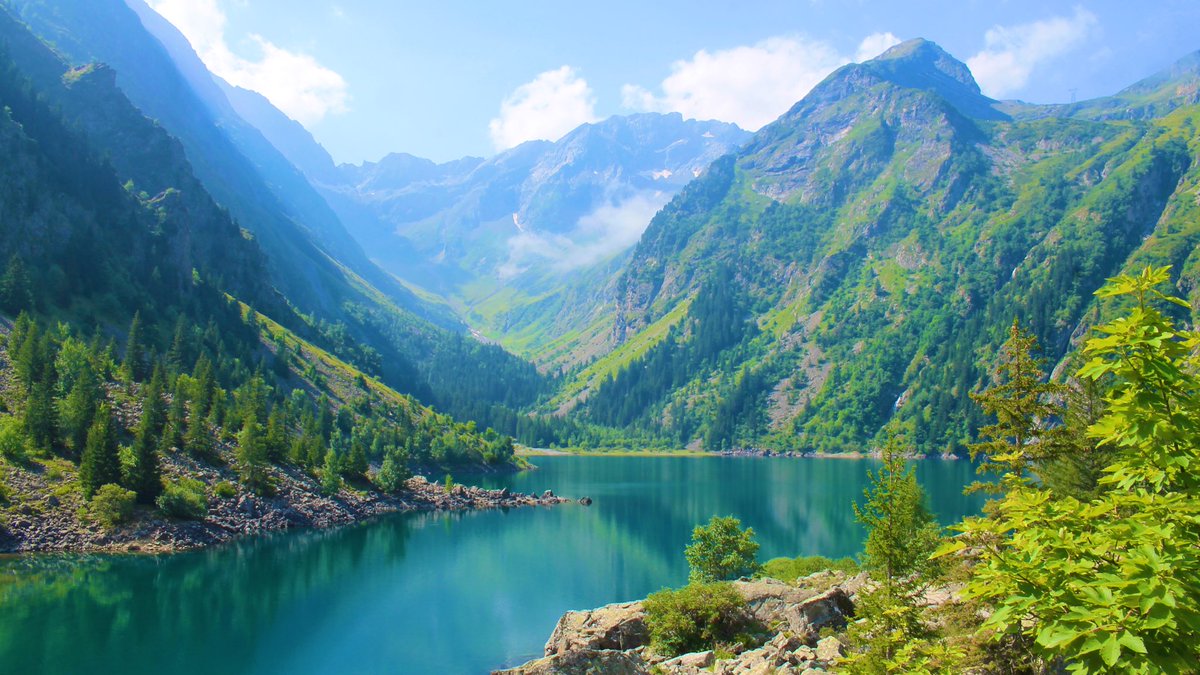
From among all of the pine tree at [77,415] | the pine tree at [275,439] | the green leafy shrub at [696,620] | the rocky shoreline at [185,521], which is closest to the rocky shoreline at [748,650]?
the green leafy shrub at [696,620]

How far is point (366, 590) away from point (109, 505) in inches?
1240

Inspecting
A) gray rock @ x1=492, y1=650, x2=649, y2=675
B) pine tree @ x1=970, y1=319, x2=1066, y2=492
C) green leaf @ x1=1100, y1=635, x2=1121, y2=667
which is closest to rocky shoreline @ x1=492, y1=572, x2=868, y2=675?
gray rock @ x1=492, y1=650, x2=649, y2=675

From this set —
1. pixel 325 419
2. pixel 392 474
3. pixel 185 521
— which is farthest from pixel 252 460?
pixel 325 419

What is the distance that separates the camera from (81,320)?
128375mm

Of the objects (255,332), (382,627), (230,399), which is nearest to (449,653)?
(382,627)

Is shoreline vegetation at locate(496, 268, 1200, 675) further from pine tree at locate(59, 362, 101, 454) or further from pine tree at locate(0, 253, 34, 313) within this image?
pine tree at locate(0, 253, 34, 313)

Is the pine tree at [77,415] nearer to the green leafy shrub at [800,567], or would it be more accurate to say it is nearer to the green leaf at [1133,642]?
the green leafy shrub at [800,567]

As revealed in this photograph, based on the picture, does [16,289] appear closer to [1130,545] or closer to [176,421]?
[176,421]

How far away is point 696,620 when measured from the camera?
44.2 meters

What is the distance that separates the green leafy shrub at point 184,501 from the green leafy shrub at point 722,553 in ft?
203

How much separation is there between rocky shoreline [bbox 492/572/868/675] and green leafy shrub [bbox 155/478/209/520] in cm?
6022

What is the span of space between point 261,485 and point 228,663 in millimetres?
56447

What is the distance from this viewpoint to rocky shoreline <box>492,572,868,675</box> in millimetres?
23031

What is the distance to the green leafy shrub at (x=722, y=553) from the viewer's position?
6500cm
